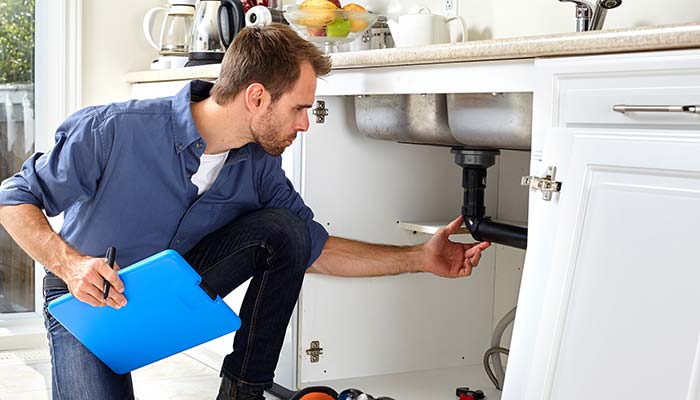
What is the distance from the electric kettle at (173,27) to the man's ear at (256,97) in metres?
1.36

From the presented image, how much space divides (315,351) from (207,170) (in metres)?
0.61

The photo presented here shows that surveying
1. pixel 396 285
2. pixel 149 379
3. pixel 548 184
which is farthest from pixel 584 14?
pixel 149 379

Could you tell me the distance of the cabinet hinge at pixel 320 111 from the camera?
2.44 meters

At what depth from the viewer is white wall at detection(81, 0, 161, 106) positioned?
3324 mm

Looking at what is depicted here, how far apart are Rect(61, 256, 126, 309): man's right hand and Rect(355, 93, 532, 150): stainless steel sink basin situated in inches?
32.4

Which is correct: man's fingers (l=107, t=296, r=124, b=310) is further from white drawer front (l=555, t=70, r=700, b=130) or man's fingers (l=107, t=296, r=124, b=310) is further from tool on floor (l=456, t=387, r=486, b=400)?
tool on floor (l=456, t=387, r=486, b=400)

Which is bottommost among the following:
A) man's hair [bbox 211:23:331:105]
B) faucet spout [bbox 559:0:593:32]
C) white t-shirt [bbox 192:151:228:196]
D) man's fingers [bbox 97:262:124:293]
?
man's fingers [bbox 97:262:124:293]

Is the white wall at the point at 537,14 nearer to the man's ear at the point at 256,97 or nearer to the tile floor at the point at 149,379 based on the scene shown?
the man's ear at the point at 256,97

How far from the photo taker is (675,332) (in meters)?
1.48

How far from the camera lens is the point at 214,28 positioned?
3045 millimetres

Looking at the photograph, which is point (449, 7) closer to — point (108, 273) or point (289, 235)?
point (289, 235)

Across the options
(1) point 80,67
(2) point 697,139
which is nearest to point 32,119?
(1) point 80,67

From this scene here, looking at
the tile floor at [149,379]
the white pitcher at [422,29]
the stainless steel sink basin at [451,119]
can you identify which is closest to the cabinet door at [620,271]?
the stainless steel sink basin at [451,119]

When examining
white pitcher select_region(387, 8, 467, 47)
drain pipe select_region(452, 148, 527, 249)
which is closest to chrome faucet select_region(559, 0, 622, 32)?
drain pipe select_region(452, 148, 527, 249)
